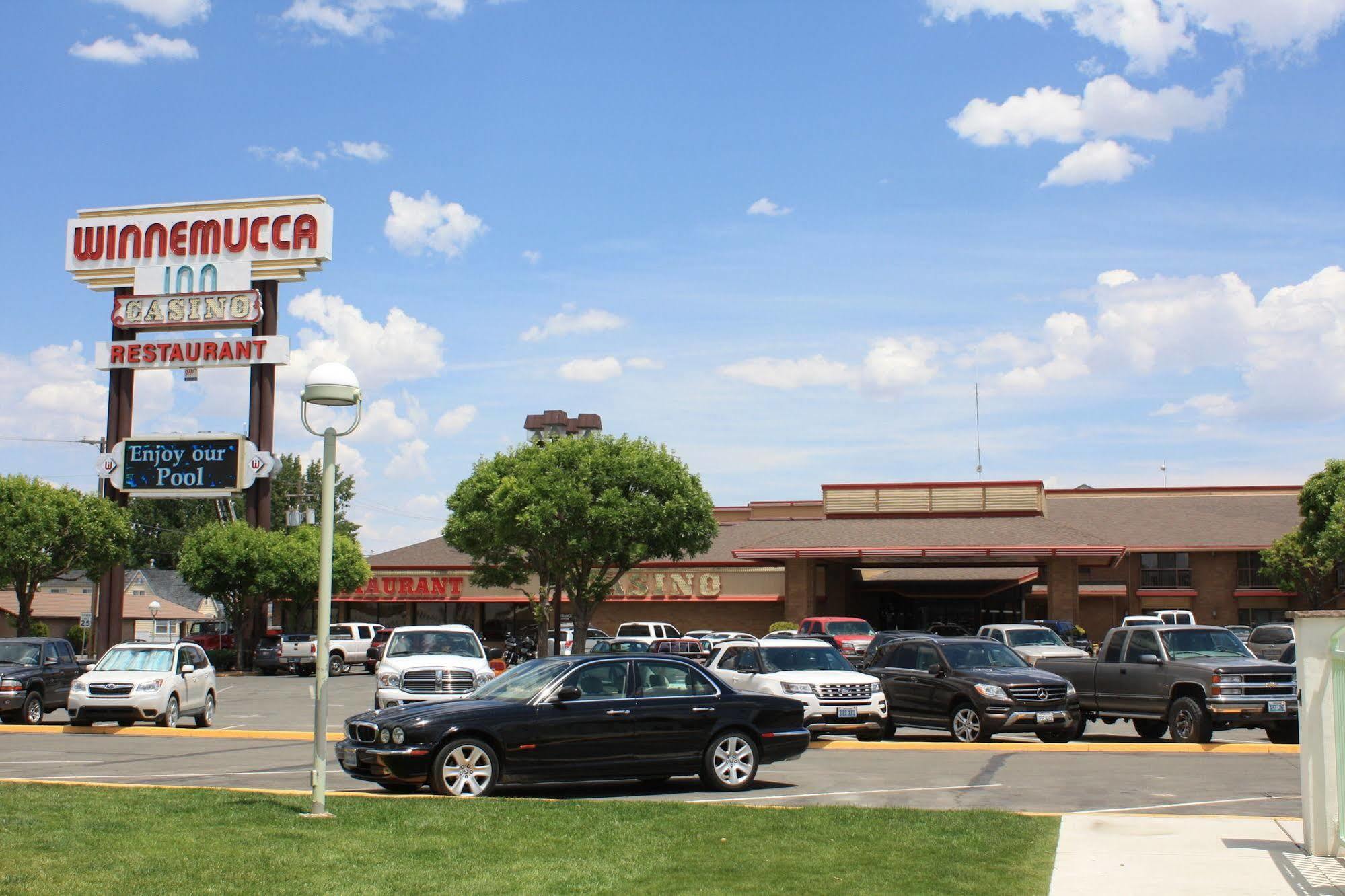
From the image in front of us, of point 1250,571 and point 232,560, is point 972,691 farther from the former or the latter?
point 1250,571

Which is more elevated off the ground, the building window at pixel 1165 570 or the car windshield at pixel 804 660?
the building window at pixel 1165 570

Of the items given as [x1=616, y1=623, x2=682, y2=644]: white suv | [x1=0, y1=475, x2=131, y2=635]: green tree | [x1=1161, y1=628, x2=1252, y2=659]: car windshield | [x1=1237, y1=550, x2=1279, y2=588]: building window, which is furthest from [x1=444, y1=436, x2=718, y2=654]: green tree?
[x1=1237, y1=550, x2=1279, y2=588]: building window

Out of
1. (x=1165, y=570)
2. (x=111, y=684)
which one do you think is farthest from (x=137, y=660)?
(x=1165, y=570)

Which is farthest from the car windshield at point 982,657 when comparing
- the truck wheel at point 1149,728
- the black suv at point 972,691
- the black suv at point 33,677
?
the black suv at point 33,677

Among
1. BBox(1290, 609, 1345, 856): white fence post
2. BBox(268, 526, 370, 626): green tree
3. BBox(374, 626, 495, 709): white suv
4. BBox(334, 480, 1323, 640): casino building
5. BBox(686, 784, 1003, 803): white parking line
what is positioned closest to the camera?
BBox(1290, 609, 1345, 856): white fence post

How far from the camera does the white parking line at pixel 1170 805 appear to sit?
12.4 meters

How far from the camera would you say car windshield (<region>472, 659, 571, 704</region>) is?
537 inches

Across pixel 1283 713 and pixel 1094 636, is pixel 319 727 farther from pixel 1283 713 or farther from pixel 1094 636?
pixel 1094 636

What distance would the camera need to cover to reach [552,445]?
45.9m

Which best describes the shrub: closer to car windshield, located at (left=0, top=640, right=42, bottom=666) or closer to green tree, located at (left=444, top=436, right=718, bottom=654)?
green tree, located at (left=444, top=436, right=718, bottom=654)

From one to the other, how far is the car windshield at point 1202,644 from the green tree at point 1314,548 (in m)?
36.4

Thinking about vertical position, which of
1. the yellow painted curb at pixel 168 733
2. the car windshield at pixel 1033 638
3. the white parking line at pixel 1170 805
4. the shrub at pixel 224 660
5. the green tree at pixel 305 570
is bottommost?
the shrub at pixel 224 660

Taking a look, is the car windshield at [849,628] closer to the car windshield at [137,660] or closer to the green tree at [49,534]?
the car windshield at [137,660]

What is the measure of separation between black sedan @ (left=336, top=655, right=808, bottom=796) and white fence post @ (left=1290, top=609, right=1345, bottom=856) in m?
6.03
